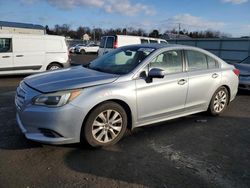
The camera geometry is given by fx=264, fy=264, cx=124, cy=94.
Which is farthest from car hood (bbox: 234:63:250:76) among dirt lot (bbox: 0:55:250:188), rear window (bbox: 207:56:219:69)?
dirt lot (bbox: 0:55:250:188)

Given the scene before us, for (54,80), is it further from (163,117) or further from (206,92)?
(206,92)

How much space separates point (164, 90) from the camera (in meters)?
4.45

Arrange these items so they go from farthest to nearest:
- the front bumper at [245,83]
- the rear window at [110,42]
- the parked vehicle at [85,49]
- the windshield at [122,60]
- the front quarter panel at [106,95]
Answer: the parked vehicle at [85,49]
the rear window at [110,42]
the front bumper at [245,83]
the windshield at [122,60]
the front quarter panel at [106,95]

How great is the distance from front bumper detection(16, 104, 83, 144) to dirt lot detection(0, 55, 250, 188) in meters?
0.26

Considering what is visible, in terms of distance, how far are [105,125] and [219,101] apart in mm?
2984

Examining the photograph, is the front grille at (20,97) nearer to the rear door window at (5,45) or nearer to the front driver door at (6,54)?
the front driver door at (6,54)

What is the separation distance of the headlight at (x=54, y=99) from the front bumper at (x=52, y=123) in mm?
58

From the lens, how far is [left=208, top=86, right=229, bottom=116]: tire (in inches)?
219

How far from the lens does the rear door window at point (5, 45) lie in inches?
393

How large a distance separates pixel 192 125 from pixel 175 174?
2.02m

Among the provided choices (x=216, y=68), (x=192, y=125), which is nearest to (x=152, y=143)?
(x=192, y=125)

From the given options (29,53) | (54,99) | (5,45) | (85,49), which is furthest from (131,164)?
(85,49)

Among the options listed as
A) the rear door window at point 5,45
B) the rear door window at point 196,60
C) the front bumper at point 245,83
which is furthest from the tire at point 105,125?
the rear door window at point 5,45

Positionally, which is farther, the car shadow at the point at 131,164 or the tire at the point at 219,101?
the tire at the point at 219,101
